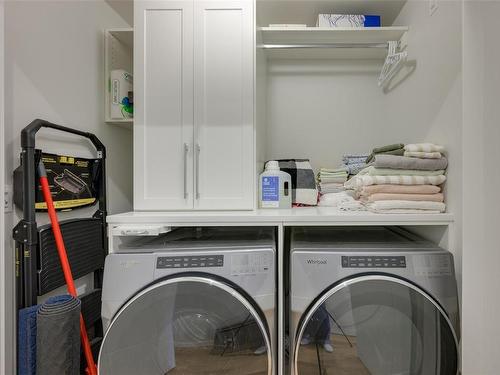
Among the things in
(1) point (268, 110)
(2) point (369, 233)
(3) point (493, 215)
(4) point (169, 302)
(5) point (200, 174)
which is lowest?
(4) point (169, 302)

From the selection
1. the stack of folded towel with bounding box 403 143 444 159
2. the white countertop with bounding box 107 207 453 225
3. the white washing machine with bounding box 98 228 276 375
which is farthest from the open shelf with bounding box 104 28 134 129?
the stack of folded towel with bounding box 403 143 444 159

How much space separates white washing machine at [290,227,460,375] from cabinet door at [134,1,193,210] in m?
0.76

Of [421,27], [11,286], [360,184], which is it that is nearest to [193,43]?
[360,184]

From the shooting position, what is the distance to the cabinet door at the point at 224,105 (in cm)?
133

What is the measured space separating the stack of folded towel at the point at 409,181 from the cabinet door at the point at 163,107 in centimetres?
89

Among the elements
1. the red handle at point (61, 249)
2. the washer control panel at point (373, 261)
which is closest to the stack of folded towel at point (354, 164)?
the washer control panel at point (373, 261)

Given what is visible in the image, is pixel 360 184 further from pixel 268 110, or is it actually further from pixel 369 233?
pixel 268 110

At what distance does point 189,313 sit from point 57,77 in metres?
1.34

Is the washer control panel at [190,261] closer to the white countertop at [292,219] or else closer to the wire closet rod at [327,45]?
the white countertop at [292,219]

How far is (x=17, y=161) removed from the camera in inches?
45.7

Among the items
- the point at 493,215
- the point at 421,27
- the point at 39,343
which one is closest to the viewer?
the point at 493,215

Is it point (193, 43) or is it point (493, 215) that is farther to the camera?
point (193, 43)

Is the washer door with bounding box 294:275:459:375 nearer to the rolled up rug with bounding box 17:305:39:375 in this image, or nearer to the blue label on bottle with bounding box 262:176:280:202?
the blue label on bottle with bounding box 262:176:280:202

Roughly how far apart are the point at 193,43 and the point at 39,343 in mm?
1469
